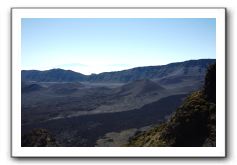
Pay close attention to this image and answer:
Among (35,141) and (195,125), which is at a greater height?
(195,125)

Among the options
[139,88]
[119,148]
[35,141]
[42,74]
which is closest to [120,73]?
[42,74]

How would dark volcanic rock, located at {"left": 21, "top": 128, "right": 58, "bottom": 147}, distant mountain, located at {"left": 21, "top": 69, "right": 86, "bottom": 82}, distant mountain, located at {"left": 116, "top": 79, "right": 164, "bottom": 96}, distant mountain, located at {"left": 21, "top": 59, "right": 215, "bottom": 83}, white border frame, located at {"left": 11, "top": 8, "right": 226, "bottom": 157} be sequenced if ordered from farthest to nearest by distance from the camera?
1. distant mountain, located at {"left": 116, "top": 79, "right": 164, "bottom": 96}
2. distant mountain, located at {"left": 21, "top": 59, "right": 215, "bottom": 83}
3. distant mountain, located at {"left": 21, "top": 69, "right": 86, "bottom": 82}
4. dark volcanic rock, located at {"left": 21, "top": 128, "right": 58, "bottom": 147}
5. white border frame, located at {"left": 11, "top": 8, "right": 226, "bottom": 157}

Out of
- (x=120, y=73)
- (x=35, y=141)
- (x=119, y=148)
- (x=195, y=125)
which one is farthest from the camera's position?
(x=120, y=73)

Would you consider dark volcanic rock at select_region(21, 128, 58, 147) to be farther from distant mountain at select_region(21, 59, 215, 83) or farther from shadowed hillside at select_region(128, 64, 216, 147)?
shadowed hillside at select_region(128, 64, 216, 147)

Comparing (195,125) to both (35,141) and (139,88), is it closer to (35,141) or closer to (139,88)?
(35,141)

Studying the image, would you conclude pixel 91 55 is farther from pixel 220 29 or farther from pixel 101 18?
pixel 220 29

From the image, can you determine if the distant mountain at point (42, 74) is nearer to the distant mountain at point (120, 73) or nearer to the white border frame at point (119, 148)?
the distant mountain at point (120, 73)

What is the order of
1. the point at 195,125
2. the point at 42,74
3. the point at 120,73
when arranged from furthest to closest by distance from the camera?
the point at 42,74 < the point at 120,73 < the point at 195,125

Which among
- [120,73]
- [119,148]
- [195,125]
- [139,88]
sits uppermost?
[139,88]

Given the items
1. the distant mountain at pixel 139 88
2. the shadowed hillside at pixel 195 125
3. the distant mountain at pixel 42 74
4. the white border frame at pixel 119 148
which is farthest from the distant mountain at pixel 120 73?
the distant mountain at pixel 139 88

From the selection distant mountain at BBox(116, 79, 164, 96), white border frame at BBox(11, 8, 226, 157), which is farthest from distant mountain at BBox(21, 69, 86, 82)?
distant mountain at BBox(116, 79, 164, 96)
